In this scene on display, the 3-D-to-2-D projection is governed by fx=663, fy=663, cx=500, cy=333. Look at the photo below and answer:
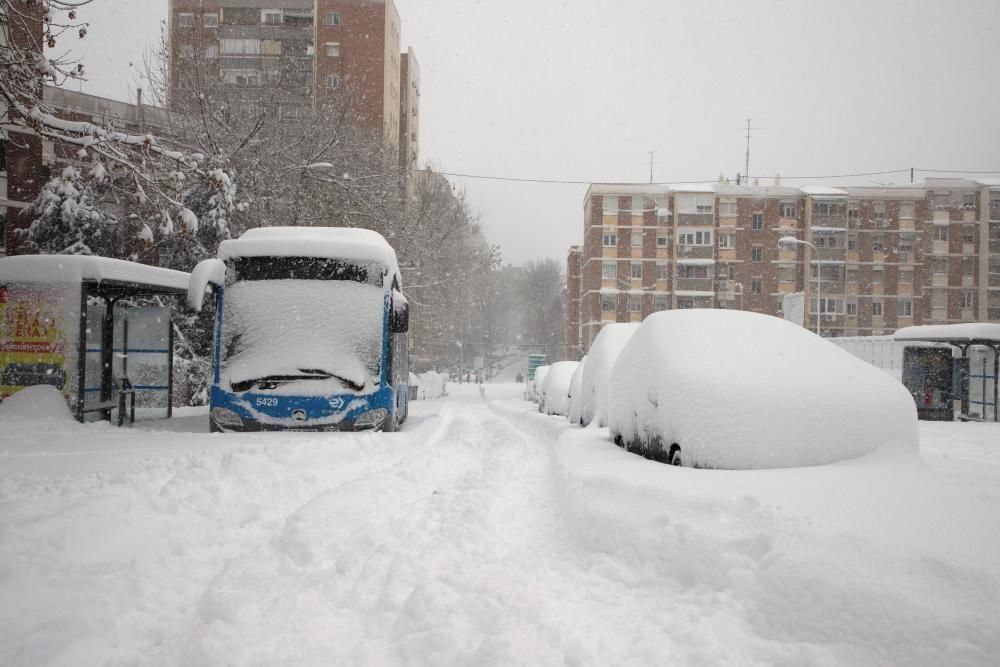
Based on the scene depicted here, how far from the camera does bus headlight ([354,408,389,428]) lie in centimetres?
855

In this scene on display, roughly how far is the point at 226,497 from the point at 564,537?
2645mm

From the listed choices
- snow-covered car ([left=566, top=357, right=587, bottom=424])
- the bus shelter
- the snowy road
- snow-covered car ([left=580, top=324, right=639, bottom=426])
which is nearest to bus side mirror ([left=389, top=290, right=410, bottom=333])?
snow-covered car ([left=580, top=324, right=639, bottom=426])

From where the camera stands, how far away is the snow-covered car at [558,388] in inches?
775

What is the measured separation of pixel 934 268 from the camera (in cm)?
5803

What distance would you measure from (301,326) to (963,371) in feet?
59.8

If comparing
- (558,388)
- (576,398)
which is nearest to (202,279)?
(576,398)

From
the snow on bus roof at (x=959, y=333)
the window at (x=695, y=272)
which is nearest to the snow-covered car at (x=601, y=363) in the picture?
the snow on bus roof at (x=959, y=333)

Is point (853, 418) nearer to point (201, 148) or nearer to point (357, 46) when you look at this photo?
point (201, 148)

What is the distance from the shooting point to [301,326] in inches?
339

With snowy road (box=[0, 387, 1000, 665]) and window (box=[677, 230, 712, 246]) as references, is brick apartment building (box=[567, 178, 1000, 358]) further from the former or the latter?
snowy road (box=[0, 387, 1000, 665])

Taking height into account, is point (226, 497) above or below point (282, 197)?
below

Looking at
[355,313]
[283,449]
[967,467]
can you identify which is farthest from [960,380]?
[283,449]

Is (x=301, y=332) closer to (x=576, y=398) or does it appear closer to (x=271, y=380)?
A: (x=271, y=380)

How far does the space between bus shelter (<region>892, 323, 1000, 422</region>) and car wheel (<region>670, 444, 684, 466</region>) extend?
50.3 ft
